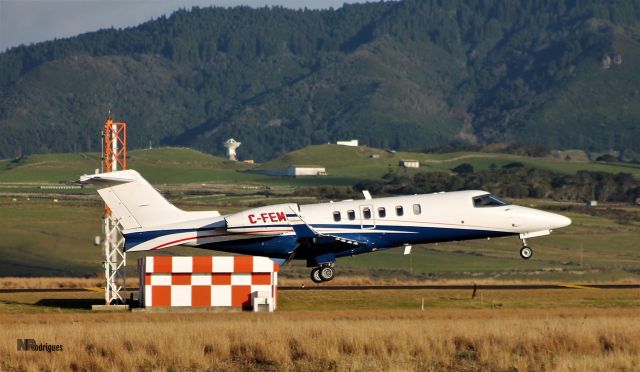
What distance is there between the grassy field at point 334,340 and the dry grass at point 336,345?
3cm

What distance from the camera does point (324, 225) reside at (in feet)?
164

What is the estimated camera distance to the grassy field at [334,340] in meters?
30.8

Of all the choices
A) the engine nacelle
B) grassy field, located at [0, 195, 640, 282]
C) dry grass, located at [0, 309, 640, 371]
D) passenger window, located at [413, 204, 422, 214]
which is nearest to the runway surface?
the engine nacelle

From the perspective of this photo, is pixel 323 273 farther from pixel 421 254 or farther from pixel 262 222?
pixel 421 254

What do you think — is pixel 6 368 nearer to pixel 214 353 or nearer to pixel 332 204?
pixel 214 353

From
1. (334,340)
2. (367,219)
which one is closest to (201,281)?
(334,340)

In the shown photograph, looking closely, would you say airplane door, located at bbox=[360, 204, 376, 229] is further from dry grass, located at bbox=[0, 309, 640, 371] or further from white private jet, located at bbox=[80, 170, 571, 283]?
dry grass, located at bbox=[0, 309, 640, 371]

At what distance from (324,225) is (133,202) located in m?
7.55

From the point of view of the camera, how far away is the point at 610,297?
4525 centimetres

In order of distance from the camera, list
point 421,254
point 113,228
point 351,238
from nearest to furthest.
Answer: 1. point 113,228
2. point 351,238
3. point 421,254

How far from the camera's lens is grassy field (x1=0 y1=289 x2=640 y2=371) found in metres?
30.8

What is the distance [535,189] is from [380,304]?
14754 centimetres

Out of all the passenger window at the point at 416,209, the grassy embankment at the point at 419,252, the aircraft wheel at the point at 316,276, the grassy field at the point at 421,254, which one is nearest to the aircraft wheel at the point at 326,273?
the aircraft wheel at the point at 316,276

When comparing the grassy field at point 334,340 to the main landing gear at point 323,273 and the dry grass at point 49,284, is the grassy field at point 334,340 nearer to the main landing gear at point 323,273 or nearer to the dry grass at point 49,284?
the main landing gear at point 323,273
